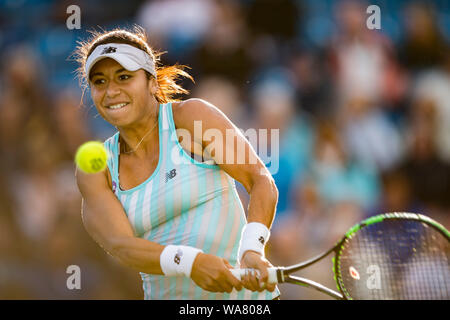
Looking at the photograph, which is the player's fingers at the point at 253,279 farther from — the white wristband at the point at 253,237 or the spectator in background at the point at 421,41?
the spectator in background at the point at 421,41

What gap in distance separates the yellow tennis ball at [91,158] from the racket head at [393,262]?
3.67 feet

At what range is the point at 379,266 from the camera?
2.99 meters

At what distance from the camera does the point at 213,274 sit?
265 cm

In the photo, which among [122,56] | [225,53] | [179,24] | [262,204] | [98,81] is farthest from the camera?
[179,24]

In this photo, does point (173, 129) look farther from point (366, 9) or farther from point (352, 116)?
point (366, 9)

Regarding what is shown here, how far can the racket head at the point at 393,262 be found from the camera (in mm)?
2879

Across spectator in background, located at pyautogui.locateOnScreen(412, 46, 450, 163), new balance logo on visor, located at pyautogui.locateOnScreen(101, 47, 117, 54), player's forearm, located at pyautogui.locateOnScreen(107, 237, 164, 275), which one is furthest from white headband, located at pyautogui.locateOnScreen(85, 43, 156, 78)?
spectator in background, located at pyautogui.locateOnScreen(412, 46, 450, 163)

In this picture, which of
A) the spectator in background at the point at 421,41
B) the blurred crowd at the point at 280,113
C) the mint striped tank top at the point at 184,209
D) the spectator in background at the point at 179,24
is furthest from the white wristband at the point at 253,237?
the spectator in background at the point at 421,41

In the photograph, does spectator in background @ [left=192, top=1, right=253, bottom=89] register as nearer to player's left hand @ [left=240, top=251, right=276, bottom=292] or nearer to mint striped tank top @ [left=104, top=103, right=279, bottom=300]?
mint striped tank top @ [left=104, top=103, right=279, bottom=300]

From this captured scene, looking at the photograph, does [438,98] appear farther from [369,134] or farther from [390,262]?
[390,262]

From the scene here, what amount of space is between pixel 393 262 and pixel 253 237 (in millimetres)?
757

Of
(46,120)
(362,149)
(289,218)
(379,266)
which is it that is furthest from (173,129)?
(46,120)

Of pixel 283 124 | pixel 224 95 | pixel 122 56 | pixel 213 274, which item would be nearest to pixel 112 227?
pixel 213 274

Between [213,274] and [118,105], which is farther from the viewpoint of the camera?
[118,105]
